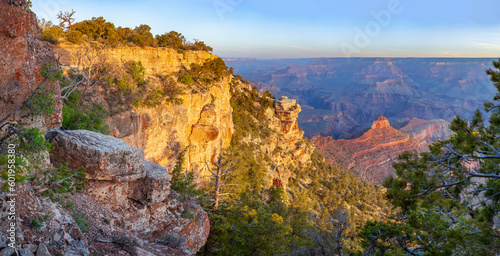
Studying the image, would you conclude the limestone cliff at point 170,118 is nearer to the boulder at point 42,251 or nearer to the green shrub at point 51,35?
the green shrub at point 51,35

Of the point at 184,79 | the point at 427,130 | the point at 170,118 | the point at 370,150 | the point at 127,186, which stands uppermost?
the point at 184,79

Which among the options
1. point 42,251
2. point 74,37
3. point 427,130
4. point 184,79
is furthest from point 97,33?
point 427,130

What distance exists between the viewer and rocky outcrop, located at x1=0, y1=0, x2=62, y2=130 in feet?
24.5

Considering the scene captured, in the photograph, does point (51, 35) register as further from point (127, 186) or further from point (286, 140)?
point (286, 140)

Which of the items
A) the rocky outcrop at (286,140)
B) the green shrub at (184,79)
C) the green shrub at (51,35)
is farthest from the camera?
the rocky outcrop at (286,140)

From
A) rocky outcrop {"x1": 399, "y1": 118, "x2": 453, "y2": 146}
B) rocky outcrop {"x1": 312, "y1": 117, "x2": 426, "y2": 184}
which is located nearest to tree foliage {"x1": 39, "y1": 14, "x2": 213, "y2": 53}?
rocky outcrop {"x1": 312, "y1": 117, "x2": 426, "y2": 184}

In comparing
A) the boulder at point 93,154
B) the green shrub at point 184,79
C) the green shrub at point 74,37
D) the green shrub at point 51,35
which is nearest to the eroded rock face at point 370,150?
the green shrub at point 184,79

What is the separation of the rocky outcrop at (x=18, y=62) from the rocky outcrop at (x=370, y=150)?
73335 mm

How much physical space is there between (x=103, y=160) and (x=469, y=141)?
11.0 m

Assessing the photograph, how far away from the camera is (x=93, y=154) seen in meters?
9.18

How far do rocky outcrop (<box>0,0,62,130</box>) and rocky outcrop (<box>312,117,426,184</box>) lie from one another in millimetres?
73335

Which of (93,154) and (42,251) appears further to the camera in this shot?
(93,154)

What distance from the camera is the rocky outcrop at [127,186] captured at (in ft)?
30.1

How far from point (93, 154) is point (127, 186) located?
1830 mm
